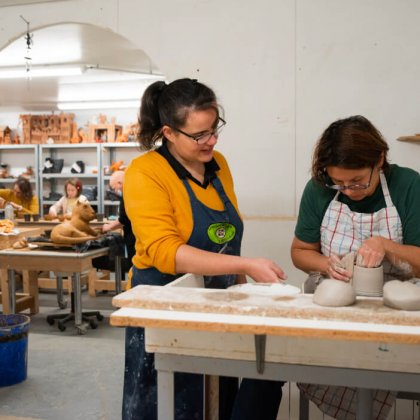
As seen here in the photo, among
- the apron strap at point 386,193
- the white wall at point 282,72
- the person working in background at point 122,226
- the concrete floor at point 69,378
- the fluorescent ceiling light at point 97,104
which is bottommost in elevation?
the concrete floor at point 69,378

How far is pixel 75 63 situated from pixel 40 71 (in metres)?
0.57

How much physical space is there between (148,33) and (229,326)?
7.48 feet

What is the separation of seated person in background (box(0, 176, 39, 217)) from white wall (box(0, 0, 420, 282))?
4.94 meters

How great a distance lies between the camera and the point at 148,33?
2912mm

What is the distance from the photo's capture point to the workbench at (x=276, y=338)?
1.09 meters

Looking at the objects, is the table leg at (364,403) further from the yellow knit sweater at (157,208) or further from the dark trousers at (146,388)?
the yellow knit sweater at (157,208)

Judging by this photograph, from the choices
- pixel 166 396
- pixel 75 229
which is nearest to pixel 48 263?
pixel 75 229

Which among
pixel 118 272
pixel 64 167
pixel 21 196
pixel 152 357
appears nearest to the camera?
pixel 152 357

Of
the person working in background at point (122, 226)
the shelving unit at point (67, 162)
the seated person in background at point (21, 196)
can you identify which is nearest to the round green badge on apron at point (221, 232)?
the person working in background at point (122, 226)

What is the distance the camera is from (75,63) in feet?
24.1

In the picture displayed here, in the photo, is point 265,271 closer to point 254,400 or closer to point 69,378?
point 254,400

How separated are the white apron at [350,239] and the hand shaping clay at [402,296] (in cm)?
59

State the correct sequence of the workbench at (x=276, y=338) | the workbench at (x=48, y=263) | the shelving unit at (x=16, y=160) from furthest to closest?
1. the shelving unit at (x=16, y=160)
2. the workbench at (x=48, y=263)
3. the workbench at (x=276, y=338)

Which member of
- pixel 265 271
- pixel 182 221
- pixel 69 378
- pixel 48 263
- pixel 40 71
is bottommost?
pixel 69 378
